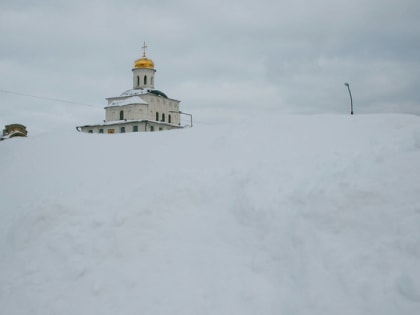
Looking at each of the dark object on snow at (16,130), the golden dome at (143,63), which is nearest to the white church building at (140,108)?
the golden dome at (143,63)

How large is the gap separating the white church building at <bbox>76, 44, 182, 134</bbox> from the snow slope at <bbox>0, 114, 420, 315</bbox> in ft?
152

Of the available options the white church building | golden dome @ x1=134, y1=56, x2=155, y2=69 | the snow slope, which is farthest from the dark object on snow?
the snow slope

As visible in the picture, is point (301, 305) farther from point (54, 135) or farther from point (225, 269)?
point (54, 135)

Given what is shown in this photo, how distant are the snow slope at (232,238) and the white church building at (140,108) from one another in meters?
46.3

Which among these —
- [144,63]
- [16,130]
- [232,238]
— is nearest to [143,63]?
[144,63]

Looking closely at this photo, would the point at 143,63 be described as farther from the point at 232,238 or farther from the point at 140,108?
the point at 232,238

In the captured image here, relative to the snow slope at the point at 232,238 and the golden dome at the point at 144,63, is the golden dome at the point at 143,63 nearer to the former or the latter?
the golden dome at the point at 144,63

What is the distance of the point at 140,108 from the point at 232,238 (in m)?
51.5

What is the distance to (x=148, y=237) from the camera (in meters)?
7.34

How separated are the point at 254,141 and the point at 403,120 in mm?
4252

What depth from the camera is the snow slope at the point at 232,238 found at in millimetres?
5531

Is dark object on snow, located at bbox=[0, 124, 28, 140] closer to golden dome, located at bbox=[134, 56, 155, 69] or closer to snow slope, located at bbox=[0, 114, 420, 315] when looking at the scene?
golden dome, located at bbox=[134, 56, 155, 69]

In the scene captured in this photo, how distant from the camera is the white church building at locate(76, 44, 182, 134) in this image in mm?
56531

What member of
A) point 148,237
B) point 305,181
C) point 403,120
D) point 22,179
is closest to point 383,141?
point 305,181
